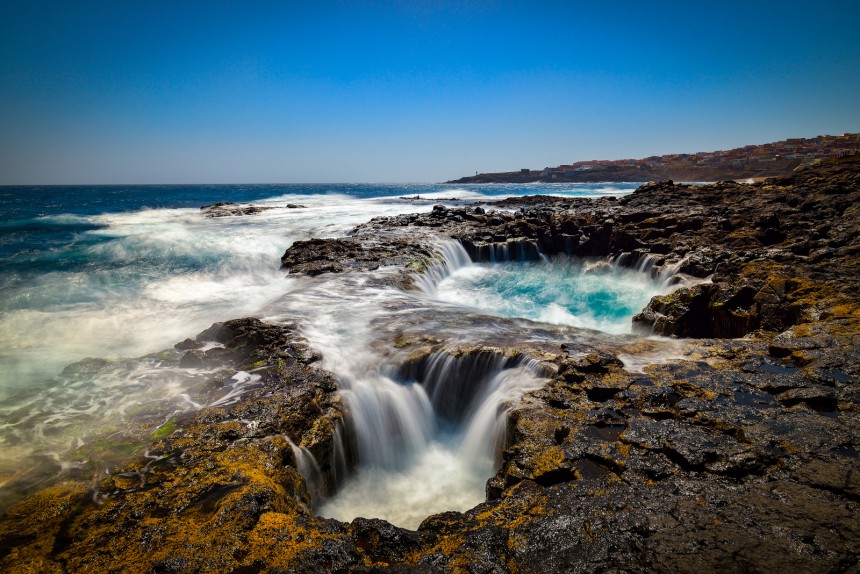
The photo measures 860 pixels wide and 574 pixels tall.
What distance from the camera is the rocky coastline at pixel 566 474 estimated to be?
2.96 meters

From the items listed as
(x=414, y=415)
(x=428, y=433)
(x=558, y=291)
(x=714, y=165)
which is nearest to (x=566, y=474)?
(x=428, y=433)

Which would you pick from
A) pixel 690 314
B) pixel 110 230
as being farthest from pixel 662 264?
pixel 110 230

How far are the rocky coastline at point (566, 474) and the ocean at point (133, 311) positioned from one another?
0.88 m

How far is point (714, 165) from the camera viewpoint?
96625 mm

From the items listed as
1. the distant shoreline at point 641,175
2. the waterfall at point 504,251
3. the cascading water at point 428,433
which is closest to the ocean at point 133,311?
the cascading water at point 428,433

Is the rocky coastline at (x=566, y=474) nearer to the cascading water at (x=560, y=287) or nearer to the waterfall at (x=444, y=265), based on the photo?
the cascading water at (x=560, y=287)

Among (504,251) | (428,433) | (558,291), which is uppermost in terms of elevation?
(504,251)

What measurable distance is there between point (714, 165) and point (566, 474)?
396ft

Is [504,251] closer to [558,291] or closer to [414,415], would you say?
[558,291]

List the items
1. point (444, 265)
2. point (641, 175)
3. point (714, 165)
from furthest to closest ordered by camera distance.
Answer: point (641, 175), point (714, 165), point (444, 265)

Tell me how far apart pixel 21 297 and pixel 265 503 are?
51.6 ft

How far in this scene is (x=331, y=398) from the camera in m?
6.12

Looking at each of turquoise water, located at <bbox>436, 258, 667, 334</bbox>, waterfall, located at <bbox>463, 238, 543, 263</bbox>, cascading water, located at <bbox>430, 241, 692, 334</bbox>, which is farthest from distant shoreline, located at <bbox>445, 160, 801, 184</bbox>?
turquoise water, located at <bbox>436, 258, 667, 334</bbox>

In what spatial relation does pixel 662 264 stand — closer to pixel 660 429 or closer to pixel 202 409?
pixel 660 429
